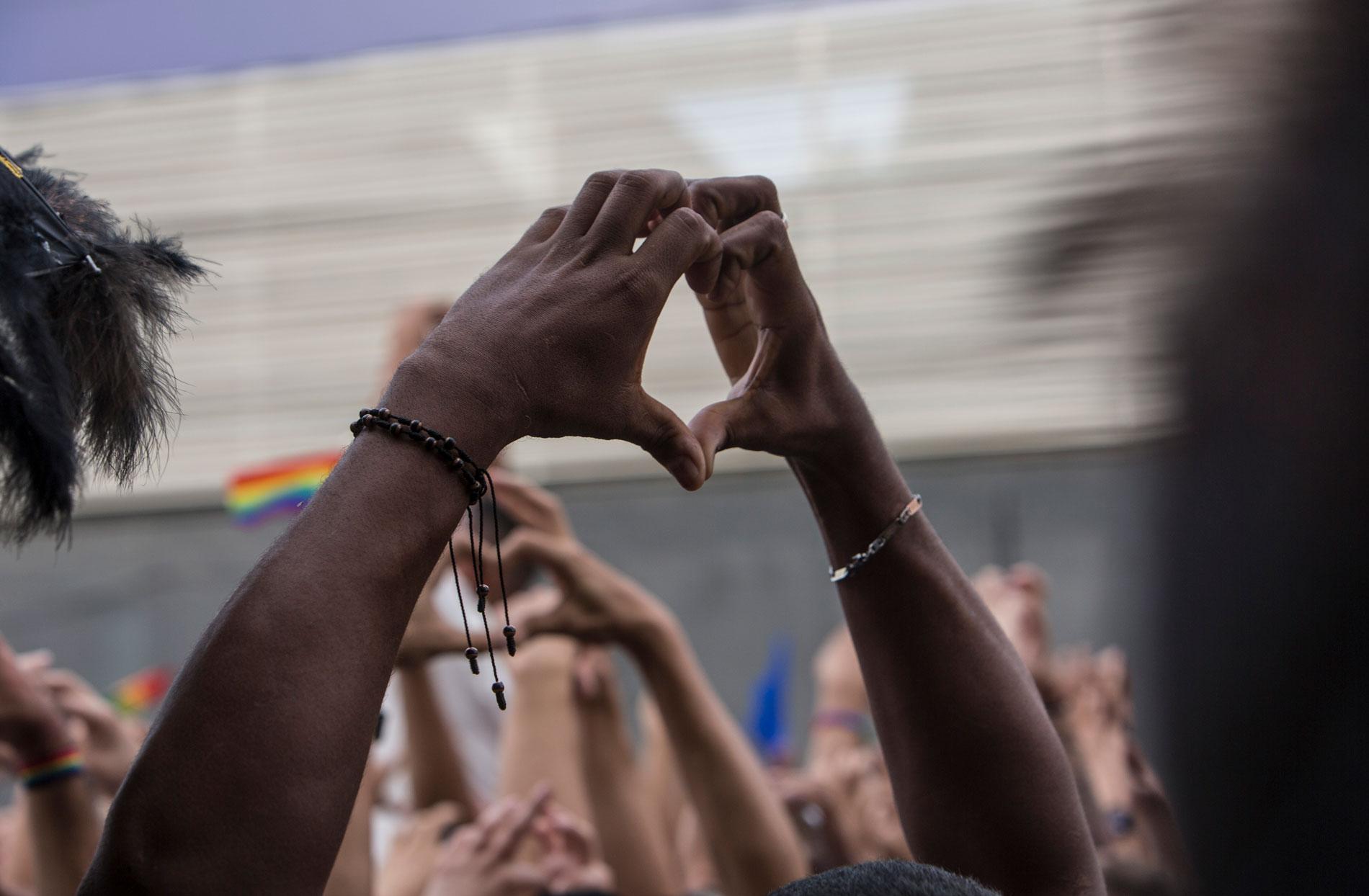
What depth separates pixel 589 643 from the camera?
2.11 metres

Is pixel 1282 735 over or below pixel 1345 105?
below

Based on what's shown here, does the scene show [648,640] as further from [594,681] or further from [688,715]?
[594,681]

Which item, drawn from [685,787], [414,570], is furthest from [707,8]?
[414,570]

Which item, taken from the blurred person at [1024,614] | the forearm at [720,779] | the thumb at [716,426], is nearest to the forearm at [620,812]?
the forearm at [720,779]

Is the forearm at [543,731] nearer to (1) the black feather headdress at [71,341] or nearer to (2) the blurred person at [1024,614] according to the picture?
(2) the blurred person at [1024,614]

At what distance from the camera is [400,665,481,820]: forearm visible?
2477mm

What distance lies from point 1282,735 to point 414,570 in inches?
22.0

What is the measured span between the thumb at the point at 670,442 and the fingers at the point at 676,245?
99 mm

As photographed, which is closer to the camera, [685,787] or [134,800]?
[134,800]

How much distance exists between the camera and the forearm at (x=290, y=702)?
0.76 metres

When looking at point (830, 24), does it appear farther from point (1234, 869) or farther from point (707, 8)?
point (1234, 869)

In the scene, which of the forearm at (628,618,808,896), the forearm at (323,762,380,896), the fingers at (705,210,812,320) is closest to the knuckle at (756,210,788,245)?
the fingers at (705,210,812,320)

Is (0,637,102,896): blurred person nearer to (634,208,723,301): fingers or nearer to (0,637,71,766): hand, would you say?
(0,637,71,766): hand

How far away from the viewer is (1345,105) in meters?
0.41
